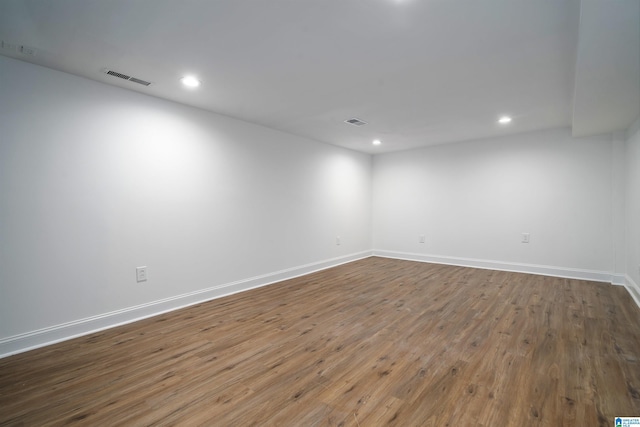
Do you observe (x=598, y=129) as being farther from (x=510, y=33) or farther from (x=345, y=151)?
(x=345, y=151)

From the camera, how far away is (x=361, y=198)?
6.27 metres

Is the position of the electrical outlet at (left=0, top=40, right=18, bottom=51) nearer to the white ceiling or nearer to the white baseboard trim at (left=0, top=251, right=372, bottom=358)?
the white ceiling

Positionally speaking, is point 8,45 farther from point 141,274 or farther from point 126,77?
point 141,274

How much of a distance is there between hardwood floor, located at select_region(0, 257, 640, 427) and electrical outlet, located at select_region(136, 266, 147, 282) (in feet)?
→ 1.39

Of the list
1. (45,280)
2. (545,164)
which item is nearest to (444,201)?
A: (545,164)

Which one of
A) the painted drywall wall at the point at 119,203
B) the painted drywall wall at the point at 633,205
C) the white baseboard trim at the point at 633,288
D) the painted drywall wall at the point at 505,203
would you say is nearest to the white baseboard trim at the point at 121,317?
the painted drywall wall at the point at 119,203

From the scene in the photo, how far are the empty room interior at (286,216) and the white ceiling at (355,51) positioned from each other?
0.07ft

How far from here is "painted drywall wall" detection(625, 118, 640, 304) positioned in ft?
11.0

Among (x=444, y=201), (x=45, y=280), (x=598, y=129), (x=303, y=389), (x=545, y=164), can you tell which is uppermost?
(x=598, y=129)

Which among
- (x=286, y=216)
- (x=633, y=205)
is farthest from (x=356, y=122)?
(x=633, y=205)

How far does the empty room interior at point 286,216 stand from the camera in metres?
1.74

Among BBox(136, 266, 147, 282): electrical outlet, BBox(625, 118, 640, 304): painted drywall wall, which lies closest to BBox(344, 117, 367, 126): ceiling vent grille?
BBox(136, 266, 147, 282): electrical outlet

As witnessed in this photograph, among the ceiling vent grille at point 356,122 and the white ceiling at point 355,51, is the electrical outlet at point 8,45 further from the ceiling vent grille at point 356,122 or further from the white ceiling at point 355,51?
the ceiling vent grille at point 356,122

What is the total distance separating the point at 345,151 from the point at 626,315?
4.53 metres
